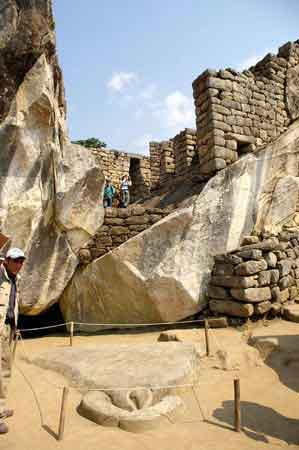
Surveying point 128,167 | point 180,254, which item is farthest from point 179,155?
point 180,254

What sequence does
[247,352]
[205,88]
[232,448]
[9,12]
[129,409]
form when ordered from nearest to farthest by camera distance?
1. [232,448]
2. [129,409]
3. [247,352]
4. [9,12]
5. [205,88]

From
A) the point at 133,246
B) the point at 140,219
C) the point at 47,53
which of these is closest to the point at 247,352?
the point at 133,246

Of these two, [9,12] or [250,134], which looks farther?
[250,134]

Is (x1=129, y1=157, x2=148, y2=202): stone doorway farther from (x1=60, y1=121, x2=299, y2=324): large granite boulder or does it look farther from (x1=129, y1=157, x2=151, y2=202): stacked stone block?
(x1=60, y1=121, x2=299, y2=324): large granite boulder

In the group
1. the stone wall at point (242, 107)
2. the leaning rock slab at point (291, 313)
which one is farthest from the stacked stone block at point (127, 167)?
the leaning rock slab at point (291, 313)

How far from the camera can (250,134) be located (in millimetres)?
8586

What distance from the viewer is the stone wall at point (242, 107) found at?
803 cm

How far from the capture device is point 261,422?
3.08 metres

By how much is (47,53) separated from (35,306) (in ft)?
19.0

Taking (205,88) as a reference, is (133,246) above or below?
below

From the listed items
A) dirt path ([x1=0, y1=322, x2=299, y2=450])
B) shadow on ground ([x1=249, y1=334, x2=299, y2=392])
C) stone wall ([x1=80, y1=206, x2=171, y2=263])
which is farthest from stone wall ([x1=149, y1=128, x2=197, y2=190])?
dirt path ([x1=0, y1=322, x2=299, y2=450])

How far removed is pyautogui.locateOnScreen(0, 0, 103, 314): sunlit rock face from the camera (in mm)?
6605

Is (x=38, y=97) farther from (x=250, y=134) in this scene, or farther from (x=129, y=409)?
(x=129, y=409)

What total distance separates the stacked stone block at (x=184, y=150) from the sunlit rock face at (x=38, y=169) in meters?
4.70
